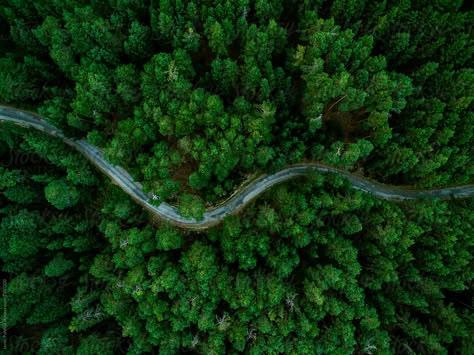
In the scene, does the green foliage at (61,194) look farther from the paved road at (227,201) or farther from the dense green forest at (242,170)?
the paved road at (227,201)

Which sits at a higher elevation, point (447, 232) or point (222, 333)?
point (447, 232)

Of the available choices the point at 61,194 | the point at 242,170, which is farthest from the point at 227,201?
the point at 61,194

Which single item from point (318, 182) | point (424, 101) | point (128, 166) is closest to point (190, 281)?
point (128, 166)

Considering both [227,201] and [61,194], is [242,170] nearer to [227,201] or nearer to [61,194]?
[227,201]

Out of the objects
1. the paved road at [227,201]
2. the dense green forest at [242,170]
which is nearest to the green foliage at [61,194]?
the dense green forest at [242,170]

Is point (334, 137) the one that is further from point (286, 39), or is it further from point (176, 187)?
point (176, 187)

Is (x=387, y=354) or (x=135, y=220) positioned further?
(x=135, y=220)

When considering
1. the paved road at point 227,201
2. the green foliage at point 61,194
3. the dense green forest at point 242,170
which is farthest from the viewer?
the paved road at point 227,201
